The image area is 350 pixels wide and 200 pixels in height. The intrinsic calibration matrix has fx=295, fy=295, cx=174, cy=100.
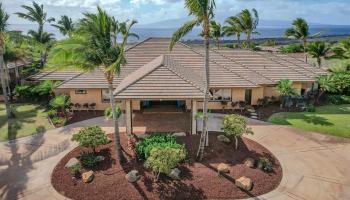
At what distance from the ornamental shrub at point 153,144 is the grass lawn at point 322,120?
11056mm

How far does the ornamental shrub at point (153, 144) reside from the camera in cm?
1725

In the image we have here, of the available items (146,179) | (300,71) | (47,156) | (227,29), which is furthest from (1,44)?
(227,29)

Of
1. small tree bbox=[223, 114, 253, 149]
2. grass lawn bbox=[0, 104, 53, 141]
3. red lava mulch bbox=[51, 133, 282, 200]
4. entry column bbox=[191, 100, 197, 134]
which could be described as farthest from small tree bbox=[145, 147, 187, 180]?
grass lawn bbox=[0, 104, 53, 141]

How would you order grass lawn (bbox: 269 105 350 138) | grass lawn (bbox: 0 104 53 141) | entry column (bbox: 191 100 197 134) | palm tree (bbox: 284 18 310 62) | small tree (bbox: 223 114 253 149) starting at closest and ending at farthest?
small tree (bbox: 223 114 253 149)
entry column (bbox: 191 100 197 134)
grass lawn (bbox: 0 104 53 141)
grass lawn (bbox: 269 105 350 138)
palm tree (bbox: 284 18 310 62)

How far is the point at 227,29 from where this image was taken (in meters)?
54.2

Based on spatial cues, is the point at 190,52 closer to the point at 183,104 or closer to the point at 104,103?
the point at 183,104

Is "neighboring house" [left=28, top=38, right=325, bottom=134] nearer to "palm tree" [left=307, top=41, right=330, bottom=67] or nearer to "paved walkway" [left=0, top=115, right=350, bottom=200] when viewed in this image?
"paved walkway" [left=0, top=115, right=350, bottom=200]

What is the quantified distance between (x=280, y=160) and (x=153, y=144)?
7.98 metres

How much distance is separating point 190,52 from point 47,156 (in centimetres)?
1848

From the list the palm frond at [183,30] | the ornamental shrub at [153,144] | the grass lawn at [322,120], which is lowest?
the grass lawn at [322,120]

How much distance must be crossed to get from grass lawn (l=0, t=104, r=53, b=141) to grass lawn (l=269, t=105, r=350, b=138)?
780 inches

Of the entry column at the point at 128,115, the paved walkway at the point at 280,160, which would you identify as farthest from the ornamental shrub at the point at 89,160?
the entry column at the point at 128,115

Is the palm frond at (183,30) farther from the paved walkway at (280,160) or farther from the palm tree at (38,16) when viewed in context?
the palm tree at (38,16)

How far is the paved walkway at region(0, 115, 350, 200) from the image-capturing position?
15.0m
